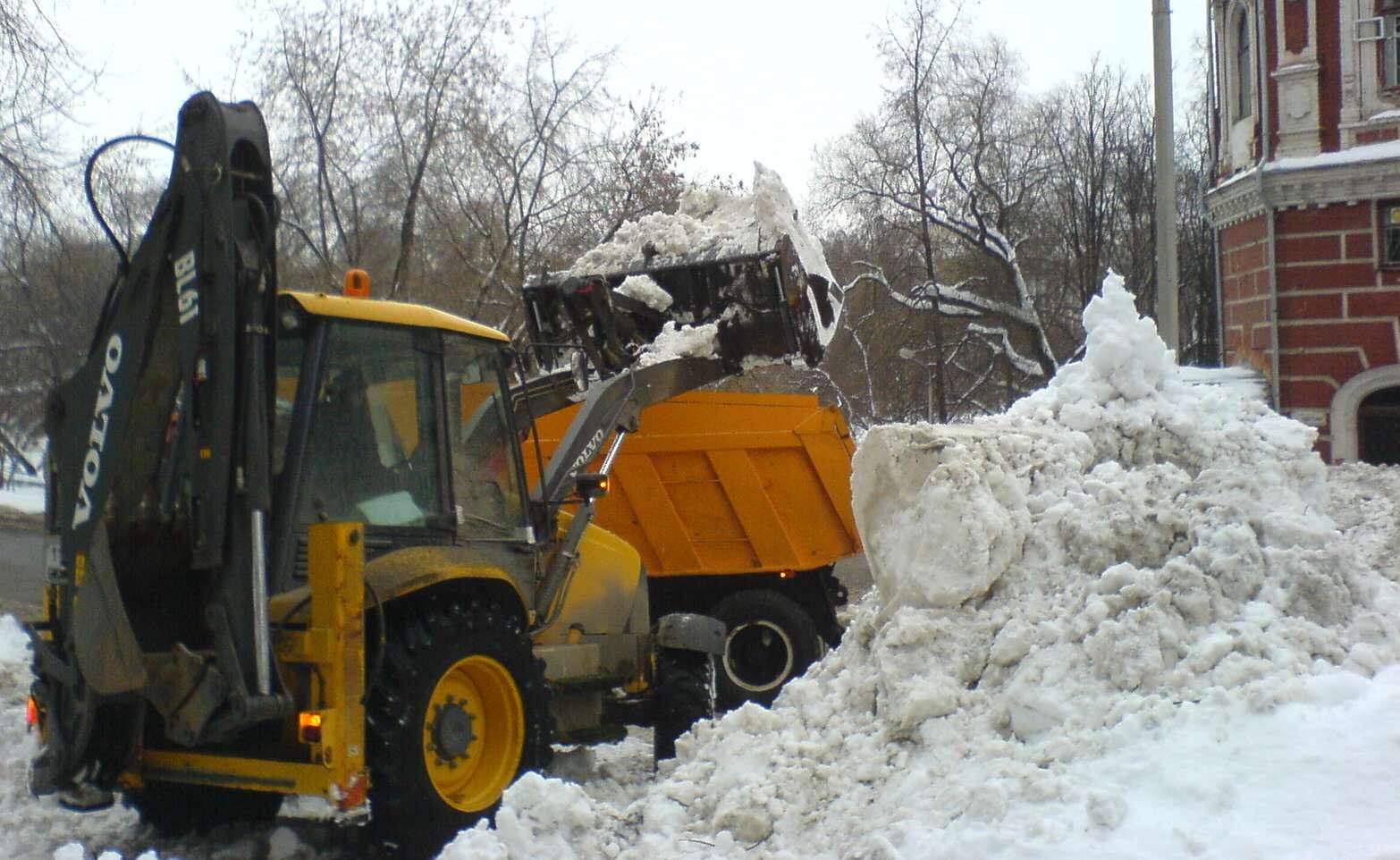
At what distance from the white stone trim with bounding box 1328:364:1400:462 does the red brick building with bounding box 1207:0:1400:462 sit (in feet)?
0.05

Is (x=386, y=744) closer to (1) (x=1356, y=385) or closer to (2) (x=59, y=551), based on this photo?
(2) (x=59, y=551)

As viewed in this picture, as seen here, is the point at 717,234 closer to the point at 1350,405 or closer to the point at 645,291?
the point at 645,291

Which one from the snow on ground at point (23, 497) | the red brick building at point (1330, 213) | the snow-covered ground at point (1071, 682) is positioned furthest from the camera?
the snow on ground at point (23, 497)

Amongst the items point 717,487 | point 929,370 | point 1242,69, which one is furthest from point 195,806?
point 929,370

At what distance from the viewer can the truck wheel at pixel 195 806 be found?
21.0ft

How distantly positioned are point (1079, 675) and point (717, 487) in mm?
5167

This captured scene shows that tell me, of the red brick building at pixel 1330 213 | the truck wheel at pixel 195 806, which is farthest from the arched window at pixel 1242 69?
the truck wheel at pixel 195 806

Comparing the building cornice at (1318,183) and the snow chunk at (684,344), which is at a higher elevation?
the building cornice at (1318,183)

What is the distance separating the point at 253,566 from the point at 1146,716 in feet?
11.3

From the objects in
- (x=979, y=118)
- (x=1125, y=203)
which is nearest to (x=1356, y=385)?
(x=979, y=118)

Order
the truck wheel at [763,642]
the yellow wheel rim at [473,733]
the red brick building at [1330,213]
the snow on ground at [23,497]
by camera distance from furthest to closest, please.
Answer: the snow on ground at [23,497] < the red brick building at [1330,213] < the truck wheel at [763,642] < the yellow wheel rim at [473,733]

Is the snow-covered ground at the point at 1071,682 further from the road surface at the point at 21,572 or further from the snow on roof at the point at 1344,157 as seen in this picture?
the snow on roof at the point at 1344,157

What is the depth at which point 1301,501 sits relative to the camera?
6.13 m

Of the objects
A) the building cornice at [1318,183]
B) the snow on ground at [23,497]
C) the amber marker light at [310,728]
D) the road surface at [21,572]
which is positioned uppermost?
the building cornice at [1318,183]
